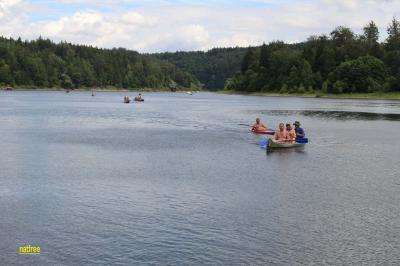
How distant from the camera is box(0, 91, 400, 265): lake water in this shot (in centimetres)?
2236

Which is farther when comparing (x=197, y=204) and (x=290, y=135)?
(x=290, y=135)

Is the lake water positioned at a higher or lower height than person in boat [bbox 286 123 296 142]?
lower

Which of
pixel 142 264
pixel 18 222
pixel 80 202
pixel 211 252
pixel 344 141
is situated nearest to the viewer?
pixel 142 264

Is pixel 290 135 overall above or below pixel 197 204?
above

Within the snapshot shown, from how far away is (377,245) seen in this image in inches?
926

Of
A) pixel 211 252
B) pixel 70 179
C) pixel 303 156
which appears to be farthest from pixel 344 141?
pixel 211 252

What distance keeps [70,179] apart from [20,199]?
646 centimetres

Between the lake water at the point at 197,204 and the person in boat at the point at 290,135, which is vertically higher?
the person in boat at the point at 290,135

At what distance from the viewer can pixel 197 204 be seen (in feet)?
98.9

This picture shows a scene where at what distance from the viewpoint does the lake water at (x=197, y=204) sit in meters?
22.4

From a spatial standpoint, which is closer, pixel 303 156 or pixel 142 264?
pixel 142 264

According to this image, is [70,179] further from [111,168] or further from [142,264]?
[142,264]

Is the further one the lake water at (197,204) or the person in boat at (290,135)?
the person in boat at (290,135)

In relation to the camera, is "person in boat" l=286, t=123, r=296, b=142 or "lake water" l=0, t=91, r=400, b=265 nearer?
"lake water" l=0, t=91, r=400, b=265
